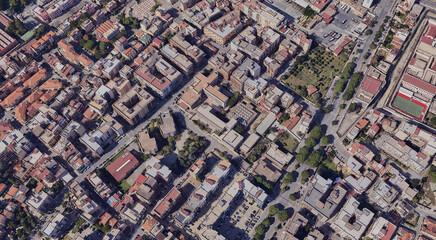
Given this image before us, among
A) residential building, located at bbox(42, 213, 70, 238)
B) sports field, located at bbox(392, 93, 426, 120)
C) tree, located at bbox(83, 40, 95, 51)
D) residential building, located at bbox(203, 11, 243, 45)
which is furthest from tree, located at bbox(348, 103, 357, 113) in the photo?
tree, located at bbox(83, 40, 95, 51)

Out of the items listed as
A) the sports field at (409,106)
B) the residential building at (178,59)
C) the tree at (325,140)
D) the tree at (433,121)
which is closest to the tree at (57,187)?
the residential building at (178,59)

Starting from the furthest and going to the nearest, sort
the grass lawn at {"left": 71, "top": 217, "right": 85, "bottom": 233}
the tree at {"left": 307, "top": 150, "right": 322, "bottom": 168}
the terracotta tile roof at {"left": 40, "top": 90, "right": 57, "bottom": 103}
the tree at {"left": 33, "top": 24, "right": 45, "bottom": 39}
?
the tree at {"left": 33, "top": 24, "right": 45, "bottom": 39}
the terracotta tile roof at {"left": 40, "top": 90, "right": 57, "bottom": 103}
the tree at {"left": 307, "top": 150, "right": 322, "bottom": 168}
the grass lawn at {"left": 71, "top": 217, "right": 85, "bottom": 233}

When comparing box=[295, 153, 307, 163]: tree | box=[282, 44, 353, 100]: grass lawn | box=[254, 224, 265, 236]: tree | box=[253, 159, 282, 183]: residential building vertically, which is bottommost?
box=[254, 224, 265, 236]: tree

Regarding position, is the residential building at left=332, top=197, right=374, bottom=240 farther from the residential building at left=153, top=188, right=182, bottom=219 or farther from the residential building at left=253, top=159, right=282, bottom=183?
the residential building at left=153, top=188, right=182, bottom=219

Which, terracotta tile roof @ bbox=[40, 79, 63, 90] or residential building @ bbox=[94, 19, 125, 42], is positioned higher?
residential building @ bbox=[94, 19, 125, 42]

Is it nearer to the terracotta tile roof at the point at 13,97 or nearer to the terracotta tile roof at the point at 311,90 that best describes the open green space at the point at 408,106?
the terracotta tile roof at the point at 311,90

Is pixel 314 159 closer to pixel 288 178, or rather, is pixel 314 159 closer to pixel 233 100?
pixel 288 178

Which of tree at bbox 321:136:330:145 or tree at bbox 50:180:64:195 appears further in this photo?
tree at bbox 321:136:330:145
